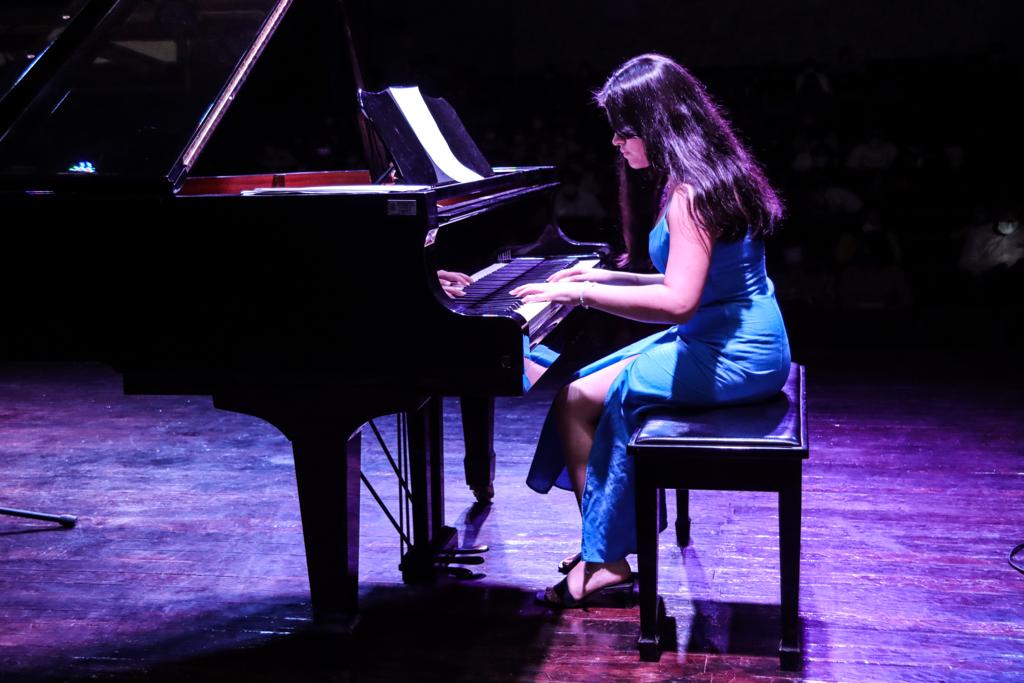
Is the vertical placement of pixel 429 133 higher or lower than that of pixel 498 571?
higher

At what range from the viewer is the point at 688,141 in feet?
8.18

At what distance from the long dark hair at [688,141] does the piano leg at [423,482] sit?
0.89 m

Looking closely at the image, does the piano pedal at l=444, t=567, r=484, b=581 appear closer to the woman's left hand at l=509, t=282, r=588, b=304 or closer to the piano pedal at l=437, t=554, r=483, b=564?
the piano pedal at l=437, t=554, r=483, b=564

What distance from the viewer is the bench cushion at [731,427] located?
235cm

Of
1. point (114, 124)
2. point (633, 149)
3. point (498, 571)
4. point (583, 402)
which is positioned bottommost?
point (498, 571)

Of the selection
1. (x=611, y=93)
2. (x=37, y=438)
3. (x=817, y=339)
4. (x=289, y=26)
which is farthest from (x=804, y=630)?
(x=817, y=339)

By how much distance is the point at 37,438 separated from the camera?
4676mm

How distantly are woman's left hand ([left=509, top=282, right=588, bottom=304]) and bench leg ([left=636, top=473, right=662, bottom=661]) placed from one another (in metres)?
0.41

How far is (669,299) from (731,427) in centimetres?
31

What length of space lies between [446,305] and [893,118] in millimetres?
6811

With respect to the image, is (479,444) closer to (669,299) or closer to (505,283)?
(505,283)

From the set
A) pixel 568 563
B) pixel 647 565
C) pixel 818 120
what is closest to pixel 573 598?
pixel 568 563

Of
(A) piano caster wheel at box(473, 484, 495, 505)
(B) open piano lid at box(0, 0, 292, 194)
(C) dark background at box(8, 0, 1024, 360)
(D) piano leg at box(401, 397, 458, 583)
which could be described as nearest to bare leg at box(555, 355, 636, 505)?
(D) piano leg at box(401, 397, 458, 583)

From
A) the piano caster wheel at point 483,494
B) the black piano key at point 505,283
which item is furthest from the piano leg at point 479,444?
the black piano key at point 505,283
